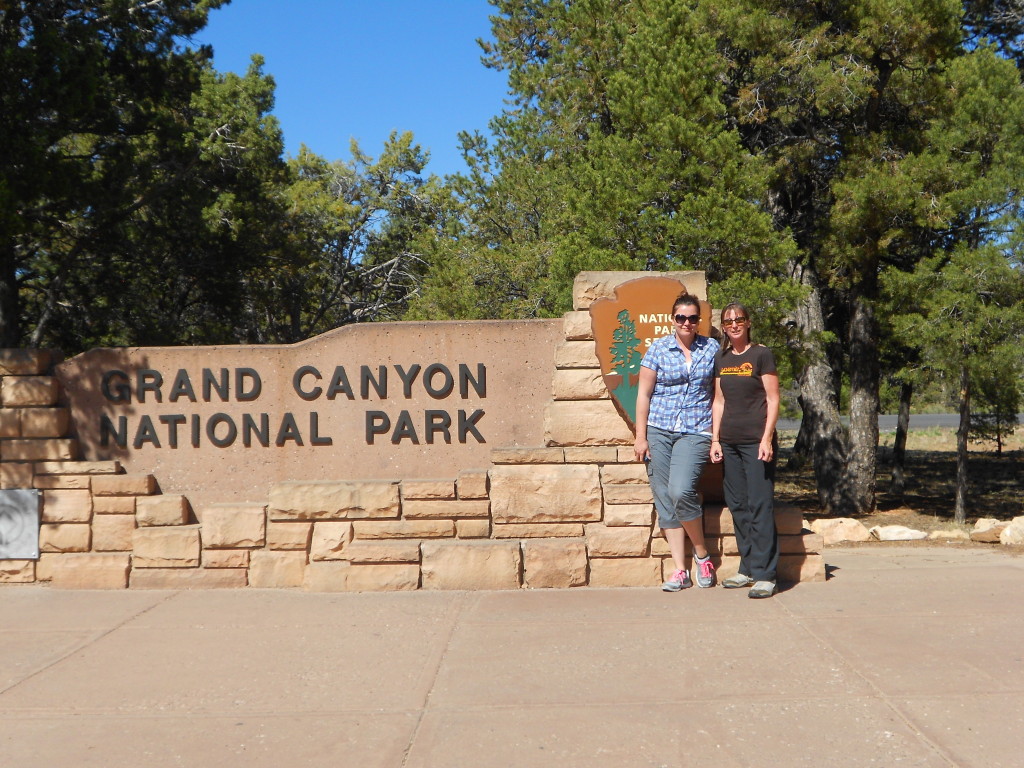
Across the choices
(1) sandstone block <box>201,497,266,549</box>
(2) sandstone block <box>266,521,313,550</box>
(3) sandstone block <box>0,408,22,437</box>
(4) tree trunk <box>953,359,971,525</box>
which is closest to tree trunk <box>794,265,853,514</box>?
(4) tree trunk <box>953,359,971,525</box>

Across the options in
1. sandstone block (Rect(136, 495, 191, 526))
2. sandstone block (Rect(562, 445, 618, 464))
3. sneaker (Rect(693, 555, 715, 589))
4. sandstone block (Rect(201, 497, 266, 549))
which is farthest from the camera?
sandstone block (Rect(136, 495, 191, 526))

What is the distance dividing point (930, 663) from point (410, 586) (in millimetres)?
3215

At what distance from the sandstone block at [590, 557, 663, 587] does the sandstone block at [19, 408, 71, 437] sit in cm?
389

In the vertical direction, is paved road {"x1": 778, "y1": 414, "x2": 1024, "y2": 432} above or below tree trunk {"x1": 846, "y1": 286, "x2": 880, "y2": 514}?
below

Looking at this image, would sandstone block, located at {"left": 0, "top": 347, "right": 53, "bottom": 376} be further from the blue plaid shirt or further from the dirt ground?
the dirt ground

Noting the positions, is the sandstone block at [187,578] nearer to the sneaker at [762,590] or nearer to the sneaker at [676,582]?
the sneaker at [676,582]

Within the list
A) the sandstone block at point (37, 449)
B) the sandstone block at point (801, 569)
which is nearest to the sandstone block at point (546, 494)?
the sandstone block at point (801, 569)

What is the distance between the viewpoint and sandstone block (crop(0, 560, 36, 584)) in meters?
7.22

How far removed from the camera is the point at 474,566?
262 inches

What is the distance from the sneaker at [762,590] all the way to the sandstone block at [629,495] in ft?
3.02

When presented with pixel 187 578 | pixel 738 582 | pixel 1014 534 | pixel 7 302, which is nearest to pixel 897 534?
pixel 1014 534

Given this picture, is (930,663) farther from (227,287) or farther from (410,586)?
(227,287)

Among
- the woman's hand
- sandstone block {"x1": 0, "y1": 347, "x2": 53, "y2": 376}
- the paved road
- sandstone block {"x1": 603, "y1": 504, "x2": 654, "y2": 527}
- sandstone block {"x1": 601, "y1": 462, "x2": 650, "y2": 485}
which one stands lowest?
the paved road

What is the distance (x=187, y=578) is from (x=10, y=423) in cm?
174
